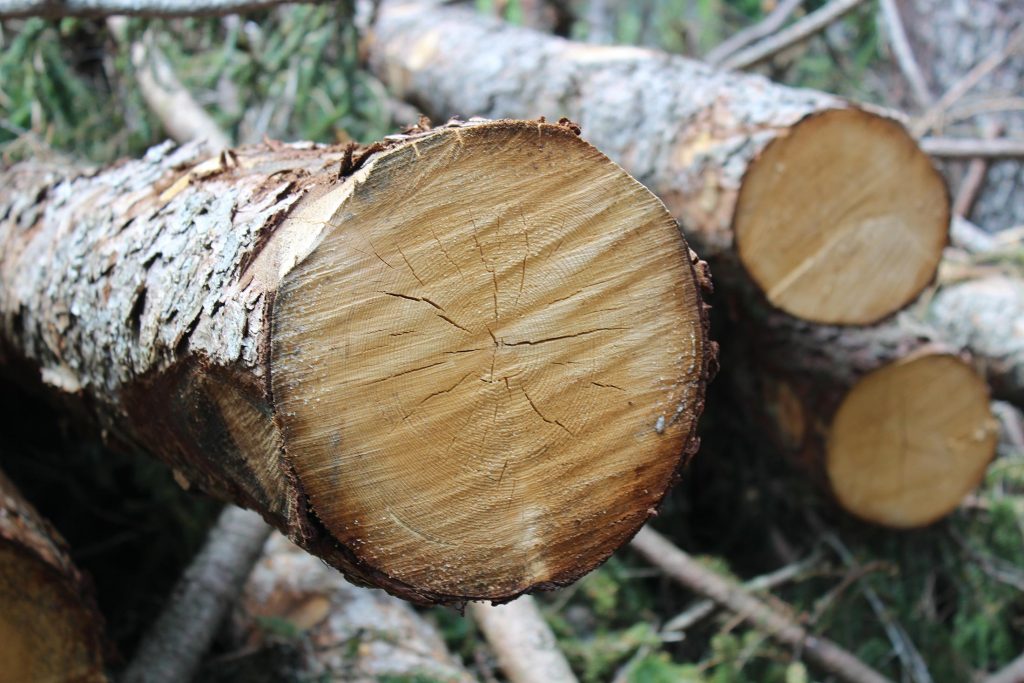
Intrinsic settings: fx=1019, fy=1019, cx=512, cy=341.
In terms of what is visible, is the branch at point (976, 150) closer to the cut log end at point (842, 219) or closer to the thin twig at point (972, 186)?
the thin twig at point (972, 186)

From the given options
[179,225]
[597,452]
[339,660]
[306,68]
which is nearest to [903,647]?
[339,660]

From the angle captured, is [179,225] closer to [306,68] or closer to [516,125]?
[516,125]

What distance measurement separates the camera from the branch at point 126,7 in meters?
2.05

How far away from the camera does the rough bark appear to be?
164 inches

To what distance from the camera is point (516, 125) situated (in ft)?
3.90

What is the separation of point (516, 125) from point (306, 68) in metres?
2.48

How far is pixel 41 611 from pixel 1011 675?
222 centimetres

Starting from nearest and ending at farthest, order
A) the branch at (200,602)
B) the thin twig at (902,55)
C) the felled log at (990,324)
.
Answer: the branch at (200,602)
the felled log at (990,324)
the thin twig at (902,55)

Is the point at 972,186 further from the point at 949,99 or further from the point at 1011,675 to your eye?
the point at 1011,675

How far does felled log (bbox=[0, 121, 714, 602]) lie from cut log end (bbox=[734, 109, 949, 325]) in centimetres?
96

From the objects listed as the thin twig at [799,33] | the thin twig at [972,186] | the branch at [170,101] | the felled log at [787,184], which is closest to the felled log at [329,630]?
the felled log at [787,184]

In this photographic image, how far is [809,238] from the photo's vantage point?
7.36 ft

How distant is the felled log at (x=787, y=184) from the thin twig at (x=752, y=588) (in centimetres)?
78

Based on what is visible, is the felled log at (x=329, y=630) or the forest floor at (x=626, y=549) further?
the forest floor at (x=626, y=549)
